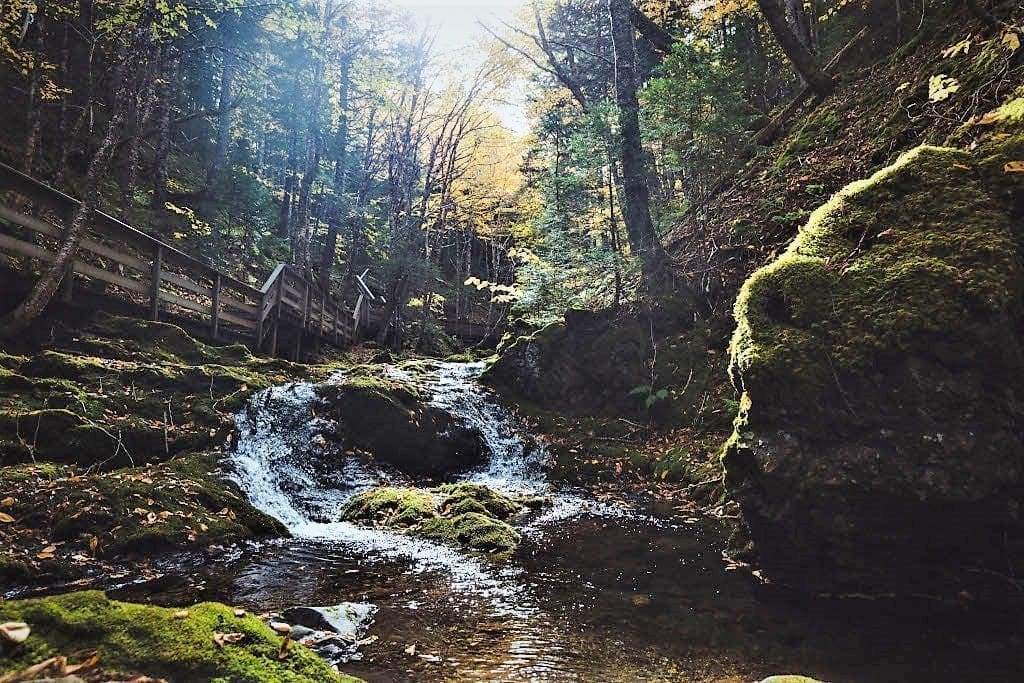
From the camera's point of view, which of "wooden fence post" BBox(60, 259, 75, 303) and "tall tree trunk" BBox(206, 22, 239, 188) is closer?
"wooden fence post" BBox(60, 259, 75, 303)

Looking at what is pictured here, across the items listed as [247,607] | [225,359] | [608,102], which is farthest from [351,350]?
[247,607]

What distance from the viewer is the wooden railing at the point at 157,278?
308 inches

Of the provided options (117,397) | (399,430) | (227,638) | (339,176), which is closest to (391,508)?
(399,430)

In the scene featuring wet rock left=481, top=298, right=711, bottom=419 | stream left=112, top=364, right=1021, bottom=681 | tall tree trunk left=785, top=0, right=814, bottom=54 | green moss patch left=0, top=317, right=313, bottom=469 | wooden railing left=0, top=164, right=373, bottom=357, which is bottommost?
stream left=112, top=364, right=1021, bottom=681

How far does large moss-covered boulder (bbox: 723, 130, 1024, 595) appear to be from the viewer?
3877mm

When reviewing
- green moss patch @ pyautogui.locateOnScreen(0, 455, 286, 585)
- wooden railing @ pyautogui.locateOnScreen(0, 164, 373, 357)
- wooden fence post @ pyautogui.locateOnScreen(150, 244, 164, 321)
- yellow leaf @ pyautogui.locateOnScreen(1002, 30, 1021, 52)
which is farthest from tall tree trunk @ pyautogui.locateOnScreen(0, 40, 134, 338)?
yellow leaf @ pyautogui.locateOnScreen(1002, 30, 1021, 52)

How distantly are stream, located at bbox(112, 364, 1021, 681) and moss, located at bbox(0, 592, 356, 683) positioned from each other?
1.37 metres

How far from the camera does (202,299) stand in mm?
14289

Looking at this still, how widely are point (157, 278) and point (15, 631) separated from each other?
10.4 metres

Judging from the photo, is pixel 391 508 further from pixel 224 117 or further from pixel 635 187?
pixel 224 117

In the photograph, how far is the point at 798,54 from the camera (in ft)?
34.7

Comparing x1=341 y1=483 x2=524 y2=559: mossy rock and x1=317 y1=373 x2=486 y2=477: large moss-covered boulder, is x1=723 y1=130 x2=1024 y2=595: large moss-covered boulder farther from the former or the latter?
x1=317 y1=373 x2=486 y2=477: large moss-covered boulder

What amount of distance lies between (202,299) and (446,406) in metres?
7.84

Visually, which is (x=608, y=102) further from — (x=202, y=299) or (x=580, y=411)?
(x=202, y=299)
